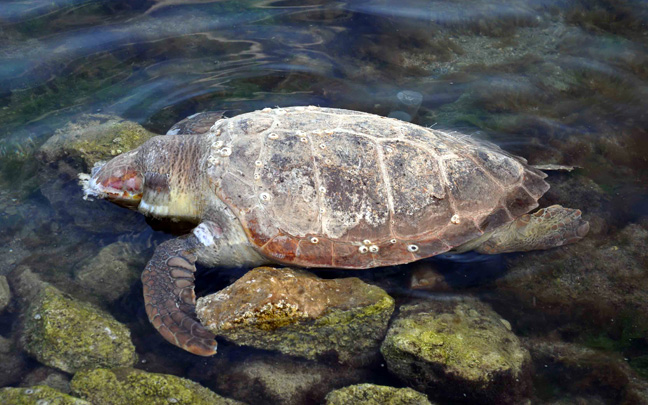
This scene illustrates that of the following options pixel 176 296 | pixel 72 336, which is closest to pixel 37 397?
pixel 72 336

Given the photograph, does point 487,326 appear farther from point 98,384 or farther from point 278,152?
point 98,384

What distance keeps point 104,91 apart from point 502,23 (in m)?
5.83

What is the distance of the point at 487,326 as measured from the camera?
12.5 feet

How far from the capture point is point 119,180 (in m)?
4.58

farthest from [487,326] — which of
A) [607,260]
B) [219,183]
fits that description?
[219,183]

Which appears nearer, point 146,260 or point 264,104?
point 146,260

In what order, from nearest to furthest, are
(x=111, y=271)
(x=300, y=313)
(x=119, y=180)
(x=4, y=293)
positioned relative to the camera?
(x=300, y=313)
(x=4, y=293)
(x=111, y=271)
(x=119, y=180)

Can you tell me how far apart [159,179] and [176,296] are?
4.00ft

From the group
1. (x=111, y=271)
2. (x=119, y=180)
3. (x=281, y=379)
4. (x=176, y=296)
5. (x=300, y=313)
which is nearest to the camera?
(x=300, y=313)

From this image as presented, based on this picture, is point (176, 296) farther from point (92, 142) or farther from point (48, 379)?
point (92, 142)

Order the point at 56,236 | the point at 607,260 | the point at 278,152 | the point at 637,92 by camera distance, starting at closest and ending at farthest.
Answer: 1. the point at 278,152
2. the point at 607,260
3. the point at 56,236
4. the point at 637,92

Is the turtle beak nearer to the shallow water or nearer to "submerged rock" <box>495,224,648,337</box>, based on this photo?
the shallow water

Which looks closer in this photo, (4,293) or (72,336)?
(72,336)

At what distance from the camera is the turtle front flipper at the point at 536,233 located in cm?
435
